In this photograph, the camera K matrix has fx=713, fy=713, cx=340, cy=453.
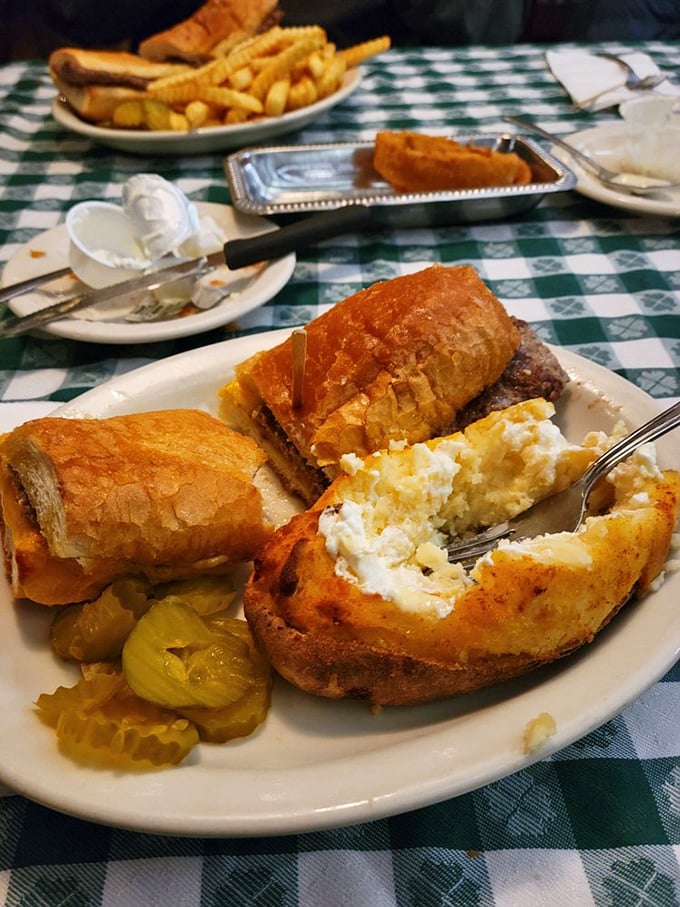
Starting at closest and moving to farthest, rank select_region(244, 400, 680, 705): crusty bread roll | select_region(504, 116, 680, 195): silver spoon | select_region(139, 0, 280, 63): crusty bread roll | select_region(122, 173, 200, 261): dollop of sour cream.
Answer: select_region(244, 400, 680, 705): crusty bread roll, select_region(122, 173, 200, 261): dollop of sour cream, select_region(504, 116, 680, 195): silver spoon, select_region(139, 0, 280, 63): crusty bread roll

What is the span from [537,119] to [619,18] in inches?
90.1

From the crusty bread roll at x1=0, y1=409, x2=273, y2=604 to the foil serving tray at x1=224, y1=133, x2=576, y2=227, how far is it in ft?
4.94

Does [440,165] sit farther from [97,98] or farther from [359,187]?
[97,98]

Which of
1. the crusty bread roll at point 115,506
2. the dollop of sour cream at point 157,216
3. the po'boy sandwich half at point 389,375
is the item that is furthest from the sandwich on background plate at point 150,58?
the crusty bread roll at point 115,506

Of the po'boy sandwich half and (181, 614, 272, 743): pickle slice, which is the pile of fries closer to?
the po'boy sandwich half

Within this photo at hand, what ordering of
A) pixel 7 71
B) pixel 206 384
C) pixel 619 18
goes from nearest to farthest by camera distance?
pixel 206 384, pixel 7 71, pixel 619 18

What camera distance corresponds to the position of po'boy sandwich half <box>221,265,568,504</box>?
1.55 metres

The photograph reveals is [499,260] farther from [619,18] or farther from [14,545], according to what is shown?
[619,18]

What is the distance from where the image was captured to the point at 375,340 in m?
1.58

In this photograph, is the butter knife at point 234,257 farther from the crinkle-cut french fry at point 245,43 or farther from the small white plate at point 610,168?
the crinkle-cut french fry at point 245,43

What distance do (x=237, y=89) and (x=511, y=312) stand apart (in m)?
1.89

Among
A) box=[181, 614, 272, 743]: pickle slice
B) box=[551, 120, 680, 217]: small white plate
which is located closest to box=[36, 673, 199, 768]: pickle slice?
box=[181, 614, 272, 743]: pickle slice

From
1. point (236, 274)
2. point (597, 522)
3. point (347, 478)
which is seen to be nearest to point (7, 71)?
point (236, 274)

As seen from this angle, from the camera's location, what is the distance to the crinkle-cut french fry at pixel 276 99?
10.7 ft
